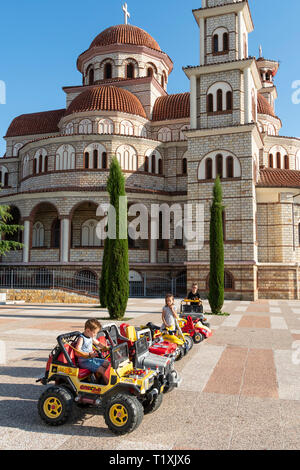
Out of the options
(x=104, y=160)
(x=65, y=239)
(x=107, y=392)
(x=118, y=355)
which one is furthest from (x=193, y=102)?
(x=107, y=392)

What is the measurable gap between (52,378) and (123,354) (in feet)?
3.01

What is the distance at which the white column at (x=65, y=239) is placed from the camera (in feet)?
86.3

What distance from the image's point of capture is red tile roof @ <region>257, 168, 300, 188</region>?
24.9m

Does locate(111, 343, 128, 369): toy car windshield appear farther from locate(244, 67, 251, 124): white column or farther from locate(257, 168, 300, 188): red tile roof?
locate(257, 168, 300, 188): red tile roof

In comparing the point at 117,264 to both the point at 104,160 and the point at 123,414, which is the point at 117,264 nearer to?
the point at 123,414

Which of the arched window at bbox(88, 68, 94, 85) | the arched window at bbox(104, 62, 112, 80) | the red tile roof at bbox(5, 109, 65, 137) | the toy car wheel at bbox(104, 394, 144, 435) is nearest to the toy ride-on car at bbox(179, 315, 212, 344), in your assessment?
the toy car wheel at bbox(104, 394, 144, 435)

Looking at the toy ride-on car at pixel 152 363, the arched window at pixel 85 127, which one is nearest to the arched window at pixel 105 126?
the arched window at pixel 85 127

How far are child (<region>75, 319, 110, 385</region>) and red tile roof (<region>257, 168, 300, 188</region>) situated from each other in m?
21.4

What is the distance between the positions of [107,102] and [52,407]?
28244mm

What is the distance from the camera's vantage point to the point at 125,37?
34.4 meters

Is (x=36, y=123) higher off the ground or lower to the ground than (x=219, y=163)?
higher

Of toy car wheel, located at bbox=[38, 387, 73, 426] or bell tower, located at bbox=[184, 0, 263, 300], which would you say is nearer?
toy car wheel, located at bbox=[38, 387, 73, 426]

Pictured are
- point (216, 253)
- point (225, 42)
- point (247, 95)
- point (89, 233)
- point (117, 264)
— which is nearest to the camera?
point (117, 264)
